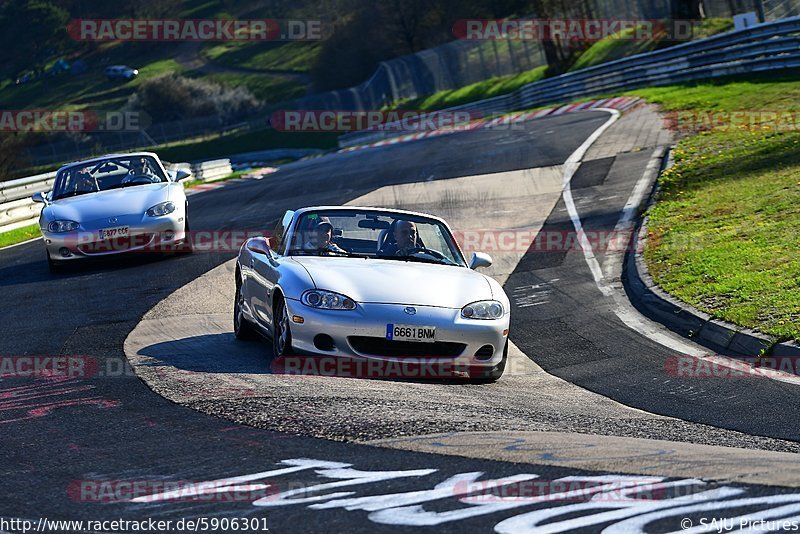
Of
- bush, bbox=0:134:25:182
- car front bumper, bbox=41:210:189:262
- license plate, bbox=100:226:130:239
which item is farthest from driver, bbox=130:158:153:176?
bush, bbox=0:134:25:182

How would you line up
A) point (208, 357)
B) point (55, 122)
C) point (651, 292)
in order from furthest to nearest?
point (55, 122), point (651, 292), point (208, 357)

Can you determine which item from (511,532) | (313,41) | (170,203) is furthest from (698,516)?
(313,41)

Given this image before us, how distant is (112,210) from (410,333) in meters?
7.97

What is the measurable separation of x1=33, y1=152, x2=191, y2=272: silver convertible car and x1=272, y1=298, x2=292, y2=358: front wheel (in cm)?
665

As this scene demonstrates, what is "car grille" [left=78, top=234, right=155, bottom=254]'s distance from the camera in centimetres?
Answer: 1542

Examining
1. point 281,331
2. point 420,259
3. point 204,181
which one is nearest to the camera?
point 281,331

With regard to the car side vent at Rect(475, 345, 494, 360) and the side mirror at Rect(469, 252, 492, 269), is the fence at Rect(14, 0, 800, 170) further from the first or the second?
the car side vent at Rect(475, 345, 494, 360)

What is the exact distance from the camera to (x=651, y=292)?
39.4 feet

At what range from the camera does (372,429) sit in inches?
244

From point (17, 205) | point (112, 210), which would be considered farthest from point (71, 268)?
point (17, 205)

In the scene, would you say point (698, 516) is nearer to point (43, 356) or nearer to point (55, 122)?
point (43, 356)

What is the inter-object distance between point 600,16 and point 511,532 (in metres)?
51.3

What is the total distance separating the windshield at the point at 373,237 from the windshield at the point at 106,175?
706 cm

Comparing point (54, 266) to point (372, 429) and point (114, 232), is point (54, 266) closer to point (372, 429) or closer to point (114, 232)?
point (114, 232)
